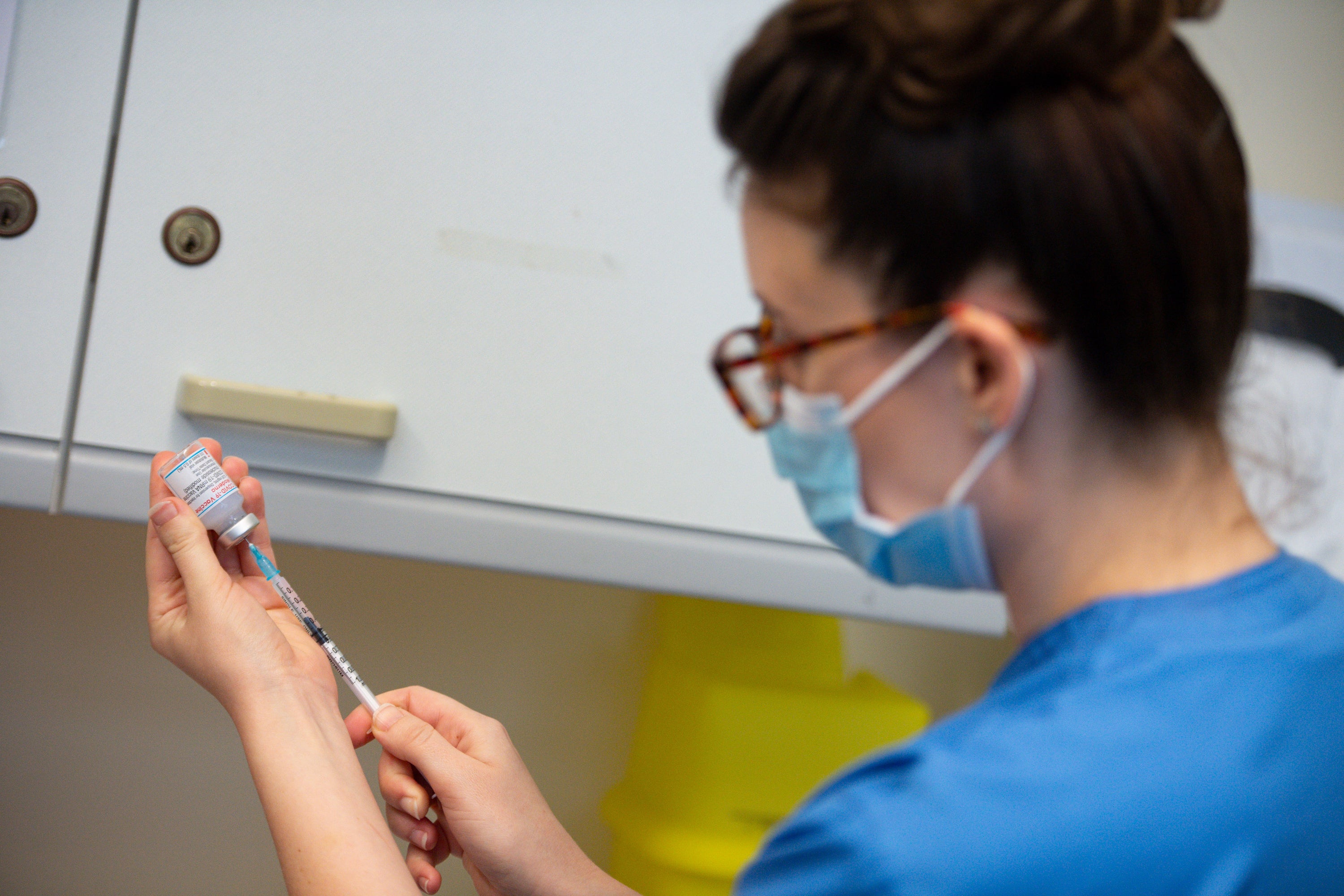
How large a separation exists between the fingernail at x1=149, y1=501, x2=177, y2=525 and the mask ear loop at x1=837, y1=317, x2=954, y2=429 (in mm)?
412

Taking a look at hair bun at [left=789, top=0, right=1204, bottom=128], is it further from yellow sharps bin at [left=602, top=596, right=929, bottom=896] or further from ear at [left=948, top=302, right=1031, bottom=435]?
yellow sharps bin at [left=602, top=596, right=929, bottom=896]

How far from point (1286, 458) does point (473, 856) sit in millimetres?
600

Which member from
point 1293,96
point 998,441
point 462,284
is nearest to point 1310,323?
point 1293,96

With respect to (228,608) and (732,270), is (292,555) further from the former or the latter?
(732,270)

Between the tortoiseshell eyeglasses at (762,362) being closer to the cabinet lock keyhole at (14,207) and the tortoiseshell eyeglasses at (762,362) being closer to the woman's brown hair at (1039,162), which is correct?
the woman's brown hair at (1039,162)

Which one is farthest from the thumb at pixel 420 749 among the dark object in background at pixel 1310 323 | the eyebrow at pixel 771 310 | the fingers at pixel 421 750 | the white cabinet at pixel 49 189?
the dark object in background at pixel 1310 323

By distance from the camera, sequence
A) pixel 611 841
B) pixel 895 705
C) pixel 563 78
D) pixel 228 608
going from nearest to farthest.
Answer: pixel 228 608
pixel 563 78
pixel 895 705
pixel 611 841

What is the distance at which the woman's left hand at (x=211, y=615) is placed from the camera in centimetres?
63

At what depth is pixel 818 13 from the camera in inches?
18.8

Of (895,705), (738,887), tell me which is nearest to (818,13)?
(738,887)

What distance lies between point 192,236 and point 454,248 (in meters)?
0.18

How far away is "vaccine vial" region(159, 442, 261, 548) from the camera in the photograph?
638 mm

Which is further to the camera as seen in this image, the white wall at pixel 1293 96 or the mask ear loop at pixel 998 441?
the white wall at pixel 1293 96

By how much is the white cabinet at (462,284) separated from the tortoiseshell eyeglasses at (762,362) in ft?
0.63
